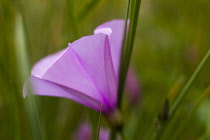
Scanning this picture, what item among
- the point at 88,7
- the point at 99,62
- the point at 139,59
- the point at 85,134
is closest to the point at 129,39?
the point at 99,62

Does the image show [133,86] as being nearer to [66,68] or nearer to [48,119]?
[48,119]

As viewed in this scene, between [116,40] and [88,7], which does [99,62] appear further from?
[88,7]

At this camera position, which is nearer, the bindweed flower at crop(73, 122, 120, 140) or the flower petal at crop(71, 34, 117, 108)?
the flower petal at crop(71, 34, 117, 108)

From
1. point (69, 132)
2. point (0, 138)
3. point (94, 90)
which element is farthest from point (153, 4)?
point (94, 90)

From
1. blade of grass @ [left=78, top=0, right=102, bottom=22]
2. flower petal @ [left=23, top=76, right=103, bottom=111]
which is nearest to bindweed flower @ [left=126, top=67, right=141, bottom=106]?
blade of grass @ [left=78, top=0, right=102, bottom=22]

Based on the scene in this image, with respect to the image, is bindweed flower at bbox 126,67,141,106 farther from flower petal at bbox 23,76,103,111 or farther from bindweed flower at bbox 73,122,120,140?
flower petal at bbox 23,76,103,111

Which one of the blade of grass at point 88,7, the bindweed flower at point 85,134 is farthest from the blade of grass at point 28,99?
the bindweed flower at point 85,134

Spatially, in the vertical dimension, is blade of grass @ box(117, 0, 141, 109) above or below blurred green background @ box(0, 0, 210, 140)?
above

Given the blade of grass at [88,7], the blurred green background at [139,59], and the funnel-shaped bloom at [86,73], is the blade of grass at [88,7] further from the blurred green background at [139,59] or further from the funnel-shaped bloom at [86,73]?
the funnel-shaped bloom at [86,73]
